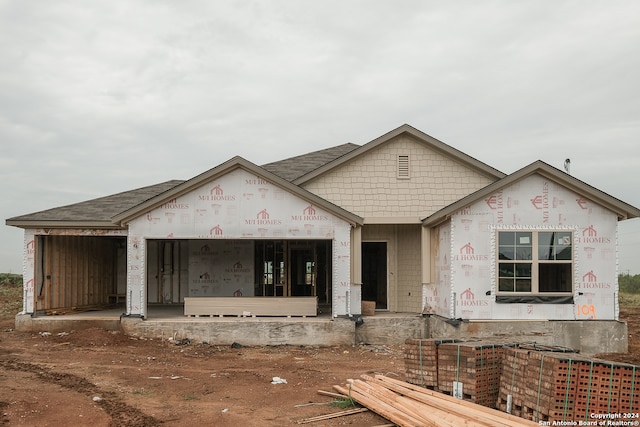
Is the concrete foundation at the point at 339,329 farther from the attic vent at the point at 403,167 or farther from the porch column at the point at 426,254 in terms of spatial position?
the attic vent at the point at 403,167

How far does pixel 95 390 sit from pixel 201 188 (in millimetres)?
6887

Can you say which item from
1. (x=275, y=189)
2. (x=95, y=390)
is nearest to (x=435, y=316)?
(x=275, y=189)

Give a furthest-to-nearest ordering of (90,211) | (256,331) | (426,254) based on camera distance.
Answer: (90,211), (426,254), (256,331)

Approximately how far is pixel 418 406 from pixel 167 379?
217 inches

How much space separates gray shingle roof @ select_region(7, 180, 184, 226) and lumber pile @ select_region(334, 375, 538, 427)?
986cm

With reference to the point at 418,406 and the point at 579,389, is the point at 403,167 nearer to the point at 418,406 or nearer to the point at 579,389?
the point at 418,406

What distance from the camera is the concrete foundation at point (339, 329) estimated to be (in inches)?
616

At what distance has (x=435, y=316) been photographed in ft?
55.7

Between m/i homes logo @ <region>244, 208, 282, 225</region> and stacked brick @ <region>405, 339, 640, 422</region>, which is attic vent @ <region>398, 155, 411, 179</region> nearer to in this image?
m/i homes logo @ <region>244, 208, 282, 225</region>

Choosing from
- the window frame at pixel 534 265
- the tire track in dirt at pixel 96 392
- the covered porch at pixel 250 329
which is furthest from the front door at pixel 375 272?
the tire track in dirt at pixel 96 392

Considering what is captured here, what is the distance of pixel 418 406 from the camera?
8.83 meters

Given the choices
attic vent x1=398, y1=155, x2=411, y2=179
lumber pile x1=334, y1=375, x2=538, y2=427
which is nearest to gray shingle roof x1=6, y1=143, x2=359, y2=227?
attic vent x1=398, y1=155, x2=411, y2=179

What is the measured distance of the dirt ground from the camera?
9320mm

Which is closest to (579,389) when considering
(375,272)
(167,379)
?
(167,379)
